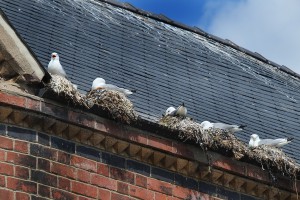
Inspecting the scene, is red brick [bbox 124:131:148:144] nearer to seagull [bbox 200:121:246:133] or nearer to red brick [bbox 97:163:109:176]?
red brick [bbox 97:163:109:176]

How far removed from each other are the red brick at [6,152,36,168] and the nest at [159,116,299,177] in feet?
7.19

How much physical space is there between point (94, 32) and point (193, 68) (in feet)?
5.82

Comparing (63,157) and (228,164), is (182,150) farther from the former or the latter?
(63,157)

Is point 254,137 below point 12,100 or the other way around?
the other way around

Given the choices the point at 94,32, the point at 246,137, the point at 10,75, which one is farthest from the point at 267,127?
the point at 10,75

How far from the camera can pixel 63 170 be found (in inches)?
804

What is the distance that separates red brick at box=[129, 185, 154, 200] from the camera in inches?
830

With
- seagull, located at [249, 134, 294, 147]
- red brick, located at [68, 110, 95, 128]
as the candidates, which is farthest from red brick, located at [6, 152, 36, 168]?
seagull, located at [249, 134, 294, 147]

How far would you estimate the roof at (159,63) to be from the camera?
75.1 feet

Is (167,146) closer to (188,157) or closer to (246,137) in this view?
(188,157)

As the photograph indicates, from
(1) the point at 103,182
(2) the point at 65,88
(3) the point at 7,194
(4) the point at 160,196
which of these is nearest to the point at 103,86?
(2) the point at 65,88

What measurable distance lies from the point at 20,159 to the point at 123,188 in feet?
5.23

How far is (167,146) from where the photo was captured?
21.5 m

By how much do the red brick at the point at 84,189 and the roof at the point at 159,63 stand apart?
1.74 meters
